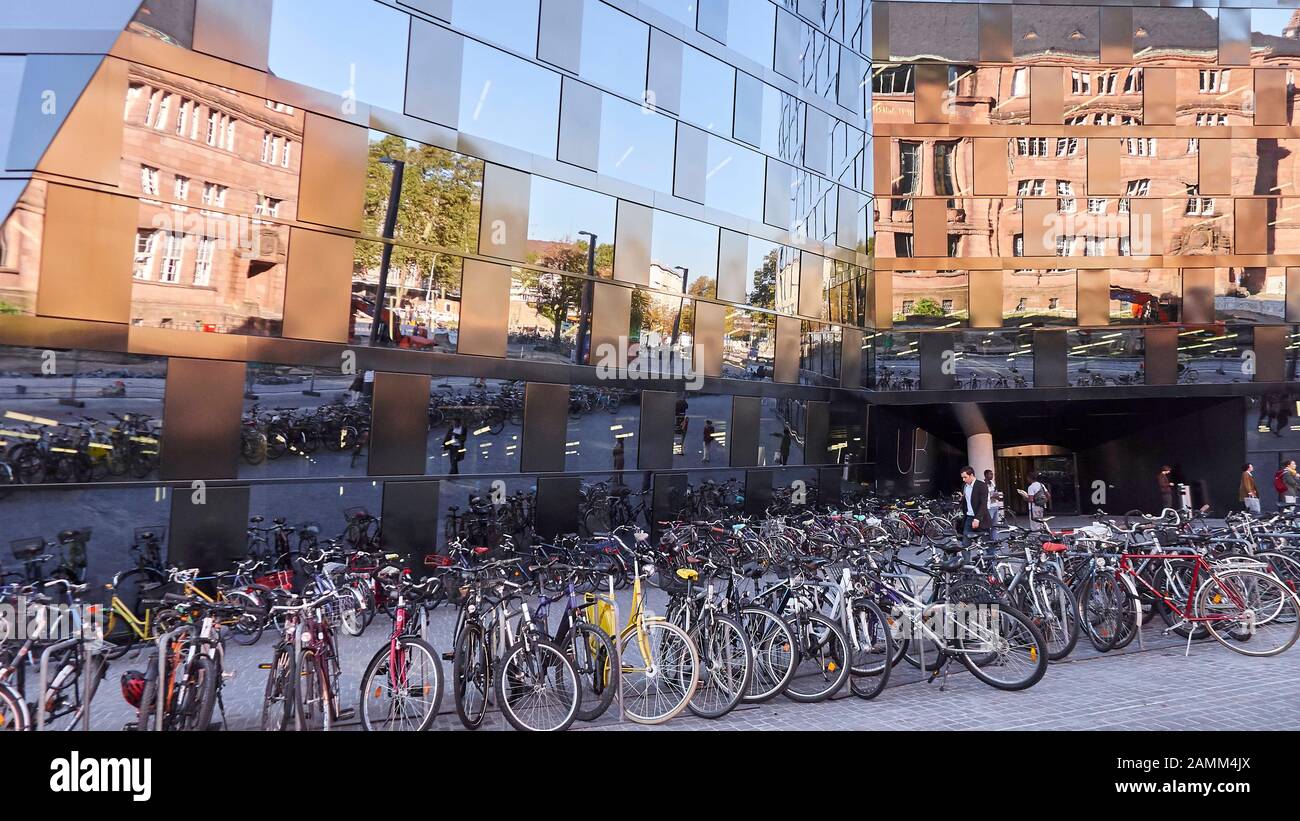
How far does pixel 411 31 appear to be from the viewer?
37.0ft

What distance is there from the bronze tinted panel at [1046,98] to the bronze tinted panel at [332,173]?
16659 mm

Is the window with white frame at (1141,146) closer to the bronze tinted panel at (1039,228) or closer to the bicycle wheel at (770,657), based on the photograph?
the bronze tinted panel at (1039,228)

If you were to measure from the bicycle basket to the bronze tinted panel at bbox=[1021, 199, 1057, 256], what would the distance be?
790 inches

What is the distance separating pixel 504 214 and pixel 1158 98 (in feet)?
56.9

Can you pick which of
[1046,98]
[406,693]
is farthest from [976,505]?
[1046,98]

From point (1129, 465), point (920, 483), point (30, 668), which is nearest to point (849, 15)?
point (920, 483)

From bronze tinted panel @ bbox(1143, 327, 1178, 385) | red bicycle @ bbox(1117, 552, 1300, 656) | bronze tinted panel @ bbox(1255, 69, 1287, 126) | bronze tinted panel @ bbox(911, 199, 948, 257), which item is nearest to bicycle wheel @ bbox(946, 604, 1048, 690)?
red bicycle @ bbox(1117, 552, 1300, 656)

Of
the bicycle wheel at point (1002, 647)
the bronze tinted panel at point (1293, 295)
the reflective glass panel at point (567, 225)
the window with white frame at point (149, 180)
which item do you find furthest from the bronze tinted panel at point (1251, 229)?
the window with white frame at point (149, 180)

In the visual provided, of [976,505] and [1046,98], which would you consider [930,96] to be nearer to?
[1046,98]

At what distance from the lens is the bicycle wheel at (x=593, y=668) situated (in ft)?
19.7

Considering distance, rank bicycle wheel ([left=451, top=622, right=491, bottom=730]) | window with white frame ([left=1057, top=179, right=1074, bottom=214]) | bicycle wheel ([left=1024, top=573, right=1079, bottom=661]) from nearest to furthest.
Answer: bicycle wheel ([left=451, top=622, right=491, bottom=730]), bicycle wheel ([left=1024, top=573, right=1079, bottom=661]), window with white frame ([left=1057, top=179, right=1074, bottom=214])

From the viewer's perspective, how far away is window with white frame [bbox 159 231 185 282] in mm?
9250

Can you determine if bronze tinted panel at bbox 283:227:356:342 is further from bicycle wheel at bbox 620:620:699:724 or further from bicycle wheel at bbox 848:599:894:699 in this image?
bicycle wheel at bbox 848:599:894:699
